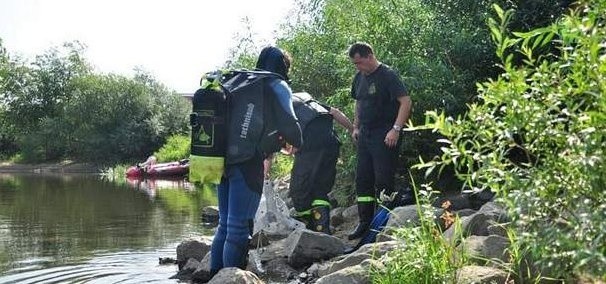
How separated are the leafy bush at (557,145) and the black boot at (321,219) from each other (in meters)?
4.04

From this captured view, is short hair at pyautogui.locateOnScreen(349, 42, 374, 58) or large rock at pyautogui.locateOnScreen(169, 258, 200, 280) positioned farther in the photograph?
short hair at pyautogui.locateOnScreen(349, 42, 374, 58)

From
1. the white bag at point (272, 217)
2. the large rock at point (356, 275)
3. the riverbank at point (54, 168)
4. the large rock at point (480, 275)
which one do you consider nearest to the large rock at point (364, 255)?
the large rock at point (356, 275)

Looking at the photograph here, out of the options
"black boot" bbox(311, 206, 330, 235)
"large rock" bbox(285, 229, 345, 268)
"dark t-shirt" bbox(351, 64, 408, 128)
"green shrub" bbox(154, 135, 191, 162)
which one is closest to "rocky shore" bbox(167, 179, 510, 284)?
"large rock" bbox(285, 229, 345, 268)

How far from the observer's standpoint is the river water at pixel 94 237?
20.1 ft

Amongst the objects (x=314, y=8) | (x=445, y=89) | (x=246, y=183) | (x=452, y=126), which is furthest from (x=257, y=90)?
(x=314, y=8)

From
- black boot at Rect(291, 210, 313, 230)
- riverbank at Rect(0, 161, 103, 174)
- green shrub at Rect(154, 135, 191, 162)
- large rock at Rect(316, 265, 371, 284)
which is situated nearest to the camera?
large rock at Rect(316, 265, 371, 284)

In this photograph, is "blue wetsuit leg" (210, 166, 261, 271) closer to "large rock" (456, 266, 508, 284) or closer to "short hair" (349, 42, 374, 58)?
"large rock" (456, 266, 508, 284)

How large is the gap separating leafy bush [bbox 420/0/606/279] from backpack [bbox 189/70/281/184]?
7.52 ft

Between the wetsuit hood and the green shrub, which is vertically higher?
the wetsuit hood

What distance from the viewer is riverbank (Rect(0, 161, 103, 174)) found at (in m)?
38.4

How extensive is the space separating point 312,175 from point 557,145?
13.9 feet

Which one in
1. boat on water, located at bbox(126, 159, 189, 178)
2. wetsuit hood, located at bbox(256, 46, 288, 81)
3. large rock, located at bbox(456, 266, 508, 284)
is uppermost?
wetsuit hood, located at bbox(256, 46, 288, 81)

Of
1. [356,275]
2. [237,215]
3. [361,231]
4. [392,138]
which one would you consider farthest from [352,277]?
[361,231]

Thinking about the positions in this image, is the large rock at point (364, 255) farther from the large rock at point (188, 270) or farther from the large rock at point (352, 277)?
the large rock at point (188, 270)
